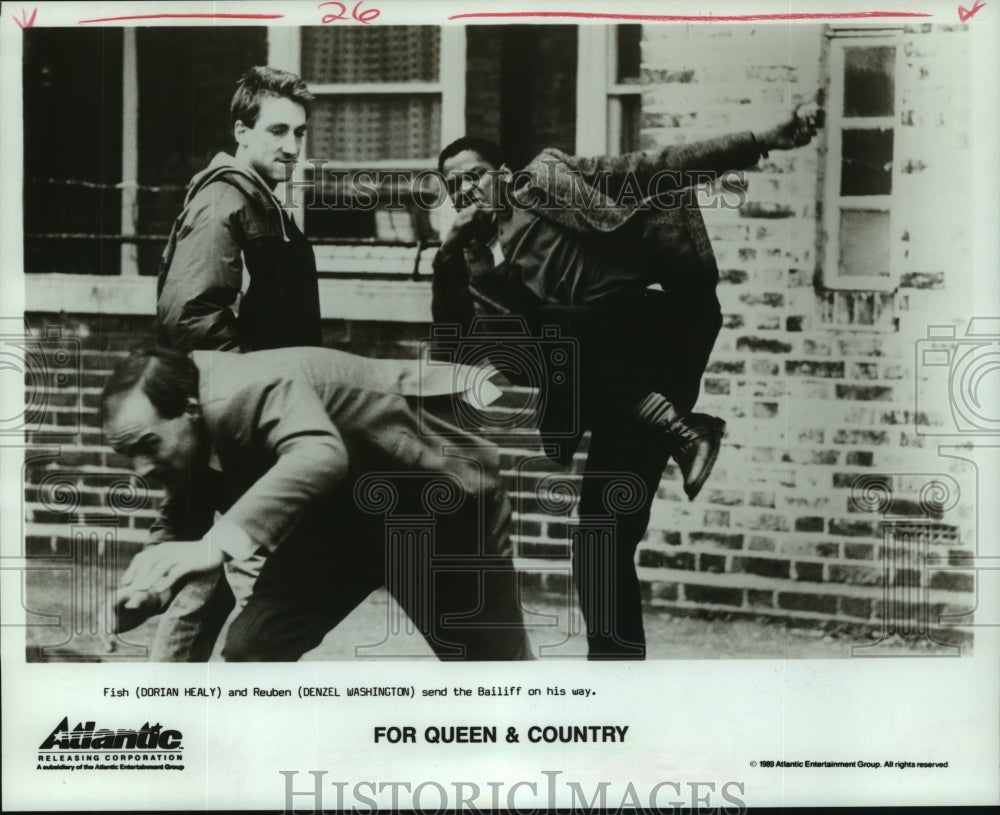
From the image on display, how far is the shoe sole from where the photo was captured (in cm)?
448

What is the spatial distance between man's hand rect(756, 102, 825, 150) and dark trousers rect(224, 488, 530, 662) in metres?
1.76

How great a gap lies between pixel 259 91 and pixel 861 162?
7.89ft

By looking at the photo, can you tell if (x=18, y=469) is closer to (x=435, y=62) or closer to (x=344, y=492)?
(x=344, y=492)

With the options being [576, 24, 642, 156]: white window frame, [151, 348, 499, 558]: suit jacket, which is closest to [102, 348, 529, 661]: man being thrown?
[151, 348, 499, 558]: suit jacket

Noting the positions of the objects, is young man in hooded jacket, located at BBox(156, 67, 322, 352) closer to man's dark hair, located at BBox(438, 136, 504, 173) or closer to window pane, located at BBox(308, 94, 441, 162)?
window pane, located at BBox(308, 94, 441, 162)

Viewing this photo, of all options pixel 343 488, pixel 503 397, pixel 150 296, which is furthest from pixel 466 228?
pixel 150 296

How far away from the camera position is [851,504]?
4.47m

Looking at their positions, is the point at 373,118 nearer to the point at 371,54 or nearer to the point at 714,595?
the point at 371,54

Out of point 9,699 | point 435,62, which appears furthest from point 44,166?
point 9,699

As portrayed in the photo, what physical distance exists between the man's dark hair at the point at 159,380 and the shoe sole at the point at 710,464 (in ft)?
6.61

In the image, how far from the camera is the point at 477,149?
443 cm

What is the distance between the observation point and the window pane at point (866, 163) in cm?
443

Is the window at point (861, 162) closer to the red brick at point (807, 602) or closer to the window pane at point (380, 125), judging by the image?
the red brick at point (807, 602)

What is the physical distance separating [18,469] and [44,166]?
122 cm
